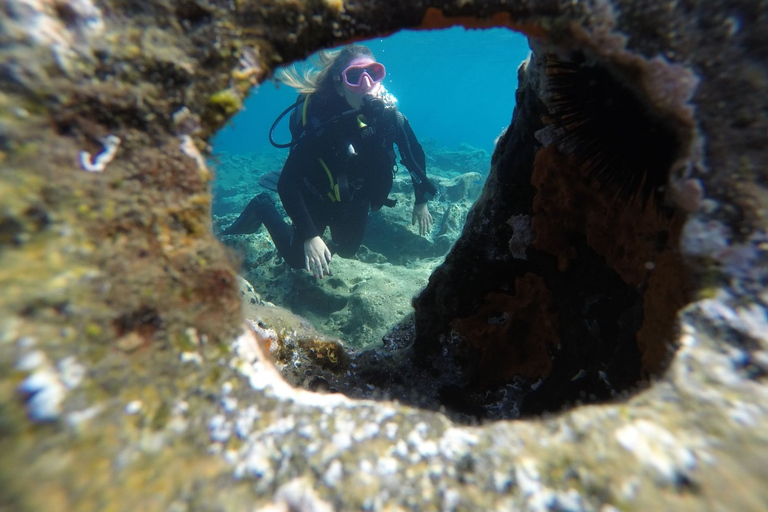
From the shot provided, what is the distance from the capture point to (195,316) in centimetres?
126

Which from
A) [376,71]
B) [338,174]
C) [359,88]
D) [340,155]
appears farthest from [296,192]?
[376,71]

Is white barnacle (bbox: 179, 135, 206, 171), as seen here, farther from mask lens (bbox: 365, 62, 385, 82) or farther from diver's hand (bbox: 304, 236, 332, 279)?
mask lens (bbox: 365, 62, 385, 82)

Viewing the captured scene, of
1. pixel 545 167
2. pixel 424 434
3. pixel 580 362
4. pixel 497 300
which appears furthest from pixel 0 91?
pixel 580 362

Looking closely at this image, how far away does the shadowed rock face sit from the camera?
918 mm

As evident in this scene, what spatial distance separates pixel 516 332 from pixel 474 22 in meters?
1.95

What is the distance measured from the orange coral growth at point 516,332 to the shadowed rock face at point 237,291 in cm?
76

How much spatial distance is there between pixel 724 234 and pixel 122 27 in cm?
209

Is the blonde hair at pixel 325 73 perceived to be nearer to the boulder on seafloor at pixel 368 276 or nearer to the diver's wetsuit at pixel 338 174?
the diver's wetsuit at pixel 338 174

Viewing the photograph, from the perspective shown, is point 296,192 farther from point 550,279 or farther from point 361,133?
point 550,279

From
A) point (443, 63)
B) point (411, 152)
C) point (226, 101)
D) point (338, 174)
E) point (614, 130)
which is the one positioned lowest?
point (338, 174)

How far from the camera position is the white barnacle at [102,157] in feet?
3.56

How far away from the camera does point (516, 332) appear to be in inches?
104

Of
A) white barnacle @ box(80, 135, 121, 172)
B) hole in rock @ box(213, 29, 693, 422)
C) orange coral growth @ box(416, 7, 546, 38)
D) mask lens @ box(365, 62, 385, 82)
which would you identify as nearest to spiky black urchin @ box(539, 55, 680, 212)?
hole in rock @ box(213, 29, 693, 422)

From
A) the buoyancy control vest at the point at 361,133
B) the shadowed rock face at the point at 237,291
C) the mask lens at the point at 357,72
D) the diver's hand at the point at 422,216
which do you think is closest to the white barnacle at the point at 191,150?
the shadowed rock face at the point at 237,291
